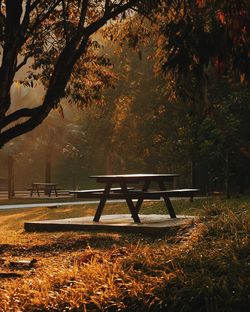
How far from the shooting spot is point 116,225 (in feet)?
47.9

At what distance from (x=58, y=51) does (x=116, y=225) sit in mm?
5080

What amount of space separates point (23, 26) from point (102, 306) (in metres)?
8.89

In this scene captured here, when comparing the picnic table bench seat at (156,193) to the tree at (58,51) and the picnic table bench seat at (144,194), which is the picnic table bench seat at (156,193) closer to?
the picnic table bench seat at (144,194)

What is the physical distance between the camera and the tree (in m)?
13.6

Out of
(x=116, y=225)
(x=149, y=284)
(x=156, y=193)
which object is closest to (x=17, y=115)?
(x=116, y=225)

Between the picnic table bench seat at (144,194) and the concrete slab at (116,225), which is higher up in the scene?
the picnic table bench seat at (144,194)

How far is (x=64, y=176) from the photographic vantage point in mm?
65062

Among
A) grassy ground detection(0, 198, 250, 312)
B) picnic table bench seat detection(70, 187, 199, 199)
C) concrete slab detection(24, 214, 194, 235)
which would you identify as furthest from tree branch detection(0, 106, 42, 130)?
grassy ground detection(0, 198, 250, 312)

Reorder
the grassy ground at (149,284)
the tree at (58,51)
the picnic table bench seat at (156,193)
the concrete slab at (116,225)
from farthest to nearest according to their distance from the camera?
the picnic table bench seat at (156,193), the concrete slab at (116,225), the tree at (58,51), the grassy ground at (149,284)

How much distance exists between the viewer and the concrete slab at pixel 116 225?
544 inches

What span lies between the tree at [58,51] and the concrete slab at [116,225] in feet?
8.52

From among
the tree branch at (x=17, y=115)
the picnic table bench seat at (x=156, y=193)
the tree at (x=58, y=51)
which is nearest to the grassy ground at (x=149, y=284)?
the tree branch at (x=17, y=115)

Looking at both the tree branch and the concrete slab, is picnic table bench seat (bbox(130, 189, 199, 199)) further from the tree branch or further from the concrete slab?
the tree branch

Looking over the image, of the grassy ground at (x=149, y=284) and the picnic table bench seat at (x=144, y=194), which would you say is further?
the picnic table bench seat at (x=144, y=194)
